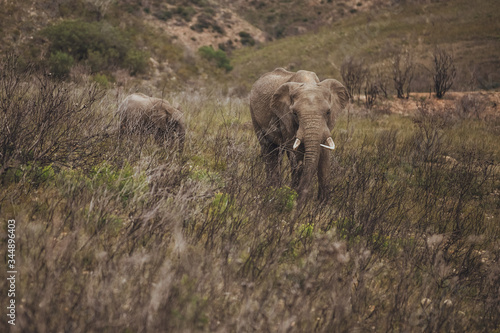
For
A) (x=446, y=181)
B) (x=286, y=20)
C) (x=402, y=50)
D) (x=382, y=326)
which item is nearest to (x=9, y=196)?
(x=382, y=326)

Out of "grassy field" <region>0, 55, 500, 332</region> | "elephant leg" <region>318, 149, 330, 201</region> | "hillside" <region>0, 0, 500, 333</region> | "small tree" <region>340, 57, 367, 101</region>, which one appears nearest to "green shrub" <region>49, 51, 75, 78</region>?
"hillside" <region>0, 0, 500, 333</region>

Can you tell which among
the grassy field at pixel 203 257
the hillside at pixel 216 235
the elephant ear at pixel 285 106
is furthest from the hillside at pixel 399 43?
the grassy field at pixel 203 257

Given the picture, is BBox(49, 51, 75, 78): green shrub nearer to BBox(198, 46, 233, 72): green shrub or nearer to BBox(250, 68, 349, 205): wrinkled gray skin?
BBox(250, 68, 349, 205): wrinkled gray skin

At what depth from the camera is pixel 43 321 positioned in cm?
162

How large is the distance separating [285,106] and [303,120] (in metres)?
0.68

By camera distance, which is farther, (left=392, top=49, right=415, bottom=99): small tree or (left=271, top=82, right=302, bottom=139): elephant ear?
(left=392, top=49, right=415, bottom=99): small tree

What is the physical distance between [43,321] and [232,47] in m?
41.9

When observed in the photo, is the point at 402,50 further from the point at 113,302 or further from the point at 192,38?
the point at 113,302

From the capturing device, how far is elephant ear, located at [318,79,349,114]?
5.22 m

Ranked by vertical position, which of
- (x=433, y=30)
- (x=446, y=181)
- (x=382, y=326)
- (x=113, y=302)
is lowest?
(x=446, y=181)

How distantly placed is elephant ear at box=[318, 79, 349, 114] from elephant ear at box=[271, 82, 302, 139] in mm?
550

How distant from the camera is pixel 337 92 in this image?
212 inches

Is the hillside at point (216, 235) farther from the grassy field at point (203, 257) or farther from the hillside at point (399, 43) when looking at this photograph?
the hillside at point (399, 43)

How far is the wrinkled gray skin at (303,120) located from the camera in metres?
4.58
